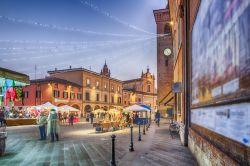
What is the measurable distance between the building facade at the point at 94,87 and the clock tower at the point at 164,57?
63.7 feet

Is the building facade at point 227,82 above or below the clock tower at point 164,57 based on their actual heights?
below

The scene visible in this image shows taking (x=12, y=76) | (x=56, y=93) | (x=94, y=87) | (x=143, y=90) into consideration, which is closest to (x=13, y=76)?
(x=12, y=76)

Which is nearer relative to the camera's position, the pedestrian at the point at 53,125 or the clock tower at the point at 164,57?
the pedestrian at the point at 53,125

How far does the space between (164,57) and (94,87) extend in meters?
22.4

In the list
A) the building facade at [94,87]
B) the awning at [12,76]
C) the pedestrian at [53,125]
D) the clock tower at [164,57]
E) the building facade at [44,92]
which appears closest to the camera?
the awning at [12,76]

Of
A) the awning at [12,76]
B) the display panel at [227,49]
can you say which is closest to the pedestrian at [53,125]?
A: the awning at [12,76]

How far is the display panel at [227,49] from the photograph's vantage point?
3029 millimetres

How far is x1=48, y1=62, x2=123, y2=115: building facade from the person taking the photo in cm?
5000

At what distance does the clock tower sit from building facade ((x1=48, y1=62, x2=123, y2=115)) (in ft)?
63.7

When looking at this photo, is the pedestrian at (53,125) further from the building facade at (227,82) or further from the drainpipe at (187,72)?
the building facade at (227,82)

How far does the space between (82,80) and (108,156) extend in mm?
41423

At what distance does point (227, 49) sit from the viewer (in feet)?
12.6

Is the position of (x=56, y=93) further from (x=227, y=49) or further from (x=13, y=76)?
(x=227, y=49)

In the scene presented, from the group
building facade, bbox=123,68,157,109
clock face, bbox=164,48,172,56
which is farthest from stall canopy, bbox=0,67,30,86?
building facade, bbox=123,68,157,109
